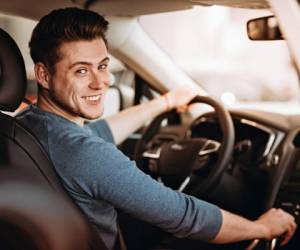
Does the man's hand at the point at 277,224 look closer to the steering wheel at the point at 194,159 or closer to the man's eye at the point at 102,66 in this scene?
the steering wheel at the point at 194,159

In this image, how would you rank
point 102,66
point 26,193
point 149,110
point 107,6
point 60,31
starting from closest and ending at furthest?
point 26,193 → point 60,31 → point 102,66 → point 107,6 → point 149,110

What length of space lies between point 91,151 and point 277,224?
70cm

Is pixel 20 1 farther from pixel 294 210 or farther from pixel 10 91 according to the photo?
pixel 294 210

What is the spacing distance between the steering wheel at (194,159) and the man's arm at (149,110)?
63mm

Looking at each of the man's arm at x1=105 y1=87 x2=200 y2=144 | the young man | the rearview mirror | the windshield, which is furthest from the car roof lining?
the windshield

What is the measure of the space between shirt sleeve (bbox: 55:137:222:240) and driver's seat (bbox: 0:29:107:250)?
0.08m

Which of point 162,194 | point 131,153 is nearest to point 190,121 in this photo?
point 131,153

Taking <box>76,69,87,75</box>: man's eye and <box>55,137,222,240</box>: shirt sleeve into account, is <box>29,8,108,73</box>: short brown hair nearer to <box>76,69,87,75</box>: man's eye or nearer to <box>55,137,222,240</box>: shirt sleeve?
<box>76,69,87,75</box>: man's eye

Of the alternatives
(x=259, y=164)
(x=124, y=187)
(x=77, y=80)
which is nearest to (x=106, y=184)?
(x=124, y=187)

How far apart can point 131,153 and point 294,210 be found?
112 centimetres

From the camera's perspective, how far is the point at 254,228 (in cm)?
208

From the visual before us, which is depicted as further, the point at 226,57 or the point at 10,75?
the point at 226,57

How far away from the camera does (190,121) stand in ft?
10.5

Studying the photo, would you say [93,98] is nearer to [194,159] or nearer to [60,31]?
[60,31]
